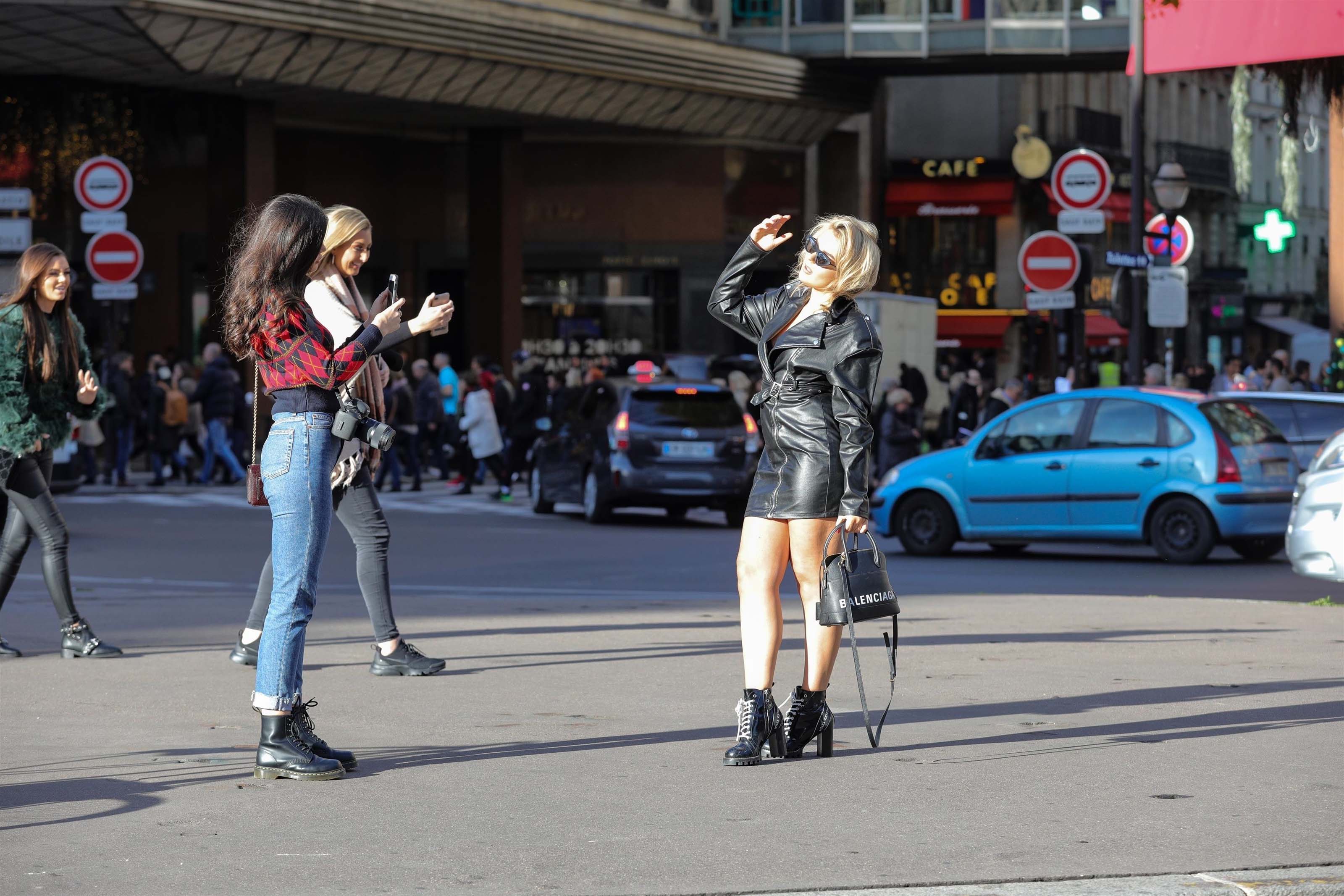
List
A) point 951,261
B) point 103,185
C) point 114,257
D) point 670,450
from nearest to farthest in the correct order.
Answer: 1. point 670,450
2. point 103,185
3. point 114,257
4. point 951,261

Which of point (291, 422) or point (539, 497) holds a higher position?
point (291, 422)

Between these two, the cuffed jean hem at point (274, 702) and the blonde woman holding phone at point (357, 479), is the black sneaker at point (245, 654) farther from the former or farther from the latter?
the cuffed jean hem at point (274, 702)

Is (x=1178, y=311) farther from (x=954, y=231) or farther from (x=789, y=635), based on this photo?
(x=954, y=231)

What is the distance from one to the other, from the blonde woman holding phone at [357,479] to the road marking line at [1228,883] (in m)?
3.67

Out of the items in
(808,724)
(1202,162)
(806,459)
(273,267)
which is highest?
(1202,162)

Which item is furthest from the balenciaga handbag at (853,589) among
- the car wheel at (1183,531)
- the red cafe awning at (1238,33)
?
the red cafe awning at (1238,33)

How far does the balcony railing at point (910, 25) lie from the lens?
1478 inches

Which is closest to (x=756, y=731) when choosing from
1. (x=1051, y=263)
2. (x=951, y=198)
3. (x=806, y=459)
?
(x=806, y=459)

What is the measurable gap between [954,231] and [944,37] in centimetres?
1444

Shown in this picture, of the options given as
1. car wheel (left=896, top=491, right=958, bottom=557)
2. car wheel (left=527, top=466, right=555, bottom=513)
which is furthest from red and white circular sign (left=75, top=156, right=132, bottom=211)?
car wheel (left=896, top=491, right=958, bottom=557)

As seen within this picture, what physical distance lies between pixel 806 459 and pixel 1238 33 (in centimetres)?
1557

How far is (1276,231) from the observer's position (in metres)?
38.0

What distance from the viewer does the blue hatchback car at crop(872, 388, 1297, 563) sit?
16094 millimetres

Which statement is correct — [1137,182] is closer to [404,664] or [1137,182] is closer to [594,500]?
[594,500]
